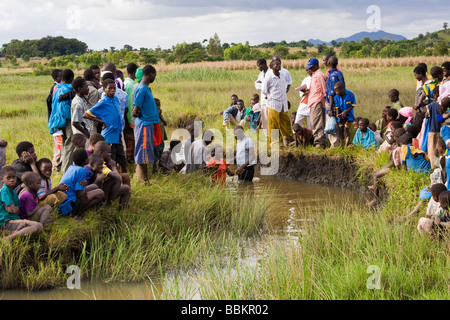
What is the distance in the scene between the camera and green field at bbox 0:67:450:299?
5.14 m

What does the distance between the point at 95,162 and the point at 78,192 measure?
1.54 feet

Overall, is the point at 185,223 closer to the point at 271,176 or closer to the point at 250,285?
the point at 250,285

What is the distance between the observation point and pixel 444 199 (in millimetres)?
6141

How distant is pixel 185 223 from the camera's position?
7609 millimetres

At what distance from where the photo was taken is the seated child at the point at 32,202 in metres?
6.04

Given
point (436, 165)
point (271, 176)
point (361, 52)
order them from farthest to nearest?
point (361, 52)
point (271, 176)
point (436, 165)

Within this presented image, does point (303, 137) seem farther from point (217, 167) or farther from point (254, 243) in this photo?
point (254, 243)

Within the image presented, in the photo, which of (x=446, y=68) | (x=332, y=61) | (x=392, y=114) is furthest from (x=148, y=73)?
(x=446, y=68)

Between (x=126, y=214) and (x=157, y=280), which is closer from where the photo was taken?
(x=157, y=280)

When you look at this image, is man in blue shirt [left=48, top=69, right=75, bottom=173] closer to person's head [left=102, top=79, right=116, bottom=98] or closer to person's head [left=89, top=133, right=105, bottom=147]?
person's head [left=102, top=79, right=116, bottom=98]

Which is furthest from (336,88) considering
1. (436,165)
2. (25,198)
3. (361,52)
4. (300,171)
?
(361,52)

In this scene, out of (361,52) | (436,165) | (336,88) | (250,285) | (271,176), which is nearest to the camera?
(250,285)

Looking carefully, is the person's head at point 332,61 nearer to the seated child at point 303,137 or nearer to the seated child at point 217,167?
the seated child at point 303,137

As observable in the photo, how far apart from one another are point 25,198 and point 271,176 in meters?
6.54
